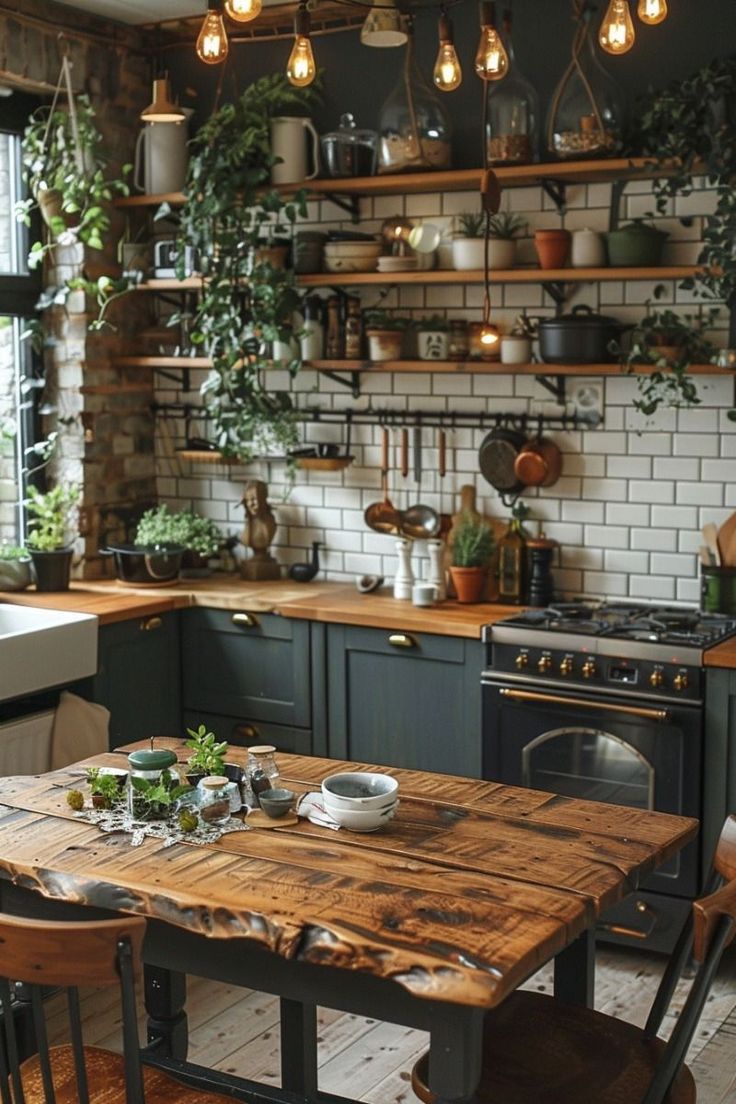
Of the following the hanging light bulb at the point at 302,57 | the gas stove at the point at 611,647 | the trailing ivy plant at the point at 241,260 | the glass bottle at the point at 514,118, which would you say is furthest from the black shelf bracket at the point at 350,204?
the hanging light bulb at the point at 302,57

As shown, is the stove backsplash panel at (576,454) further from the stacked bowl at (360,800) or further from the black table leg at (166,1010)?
the black table leg at (166,1010)

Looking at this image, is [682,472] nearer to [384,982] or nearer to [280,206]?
[280,206]

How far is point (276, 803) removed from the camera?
128 inches

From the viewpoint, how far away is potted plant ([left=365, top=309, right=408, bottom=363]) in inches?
225

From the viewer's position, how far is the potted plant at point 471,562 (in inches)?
219

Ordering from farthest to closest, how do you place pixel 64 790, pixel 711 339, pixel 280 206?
pixel 280 206, pixel 711 339, pixel 64 790

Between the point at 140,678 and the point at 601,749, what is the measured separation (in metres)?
1.85

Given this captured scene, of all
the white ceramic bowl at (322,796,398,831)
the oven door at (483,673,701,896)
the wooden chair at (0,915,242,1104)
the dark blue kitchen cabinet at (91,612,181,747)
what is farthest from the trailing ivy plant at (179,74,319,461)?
the wooden chair at (0,915,242,1104)

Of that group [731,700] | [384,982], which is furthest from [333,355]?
[384,982]

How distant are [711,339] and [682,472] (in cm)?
50

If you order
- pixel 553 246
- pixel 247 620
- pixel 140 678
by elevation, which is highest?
pixel 553 246

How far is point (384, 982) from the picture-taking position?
2682 millimetres

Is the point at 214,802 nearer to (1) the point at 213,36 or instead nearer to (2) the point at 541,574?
(1) the point at 213,36

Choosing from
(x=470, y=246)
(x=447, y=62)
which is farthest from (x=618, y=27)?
(x=470, y=246)
